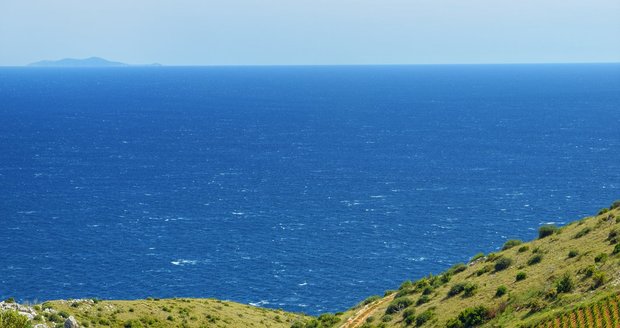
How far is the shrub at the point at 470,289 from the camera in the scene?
2034 inches

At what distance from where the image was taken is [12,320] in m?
49.0

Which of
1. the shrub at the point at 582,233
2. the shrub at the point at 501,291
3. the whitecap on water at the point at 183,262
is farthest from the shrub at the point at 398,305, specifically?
the whitecap on water at the point at 183,262

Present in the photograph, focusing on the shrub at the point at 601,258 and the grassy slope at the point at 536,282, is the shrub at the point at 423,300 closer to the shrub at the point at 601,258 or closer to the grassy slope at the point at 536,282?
the grassy slope at the point at 536,282

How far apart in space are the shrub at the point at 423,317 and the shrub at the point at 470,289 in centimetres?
322

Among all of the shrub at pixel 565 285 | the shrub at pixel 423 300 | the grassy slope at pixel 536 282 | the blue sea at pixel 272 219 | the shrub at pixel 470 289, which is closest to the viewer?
the grassy slope at pixel 536 282

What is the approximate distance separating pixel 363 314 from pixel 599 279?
22.6m

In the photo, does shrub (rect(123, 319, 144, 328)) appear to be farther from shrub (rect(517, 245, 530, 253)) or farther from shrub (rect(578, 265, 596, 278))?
shrub (rect(578, 265, 596, 278))

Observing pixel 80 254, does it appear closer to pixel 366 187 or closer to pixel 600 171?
pixel 366 187

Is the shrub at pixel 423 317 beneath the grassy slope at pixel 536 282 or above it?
beneath

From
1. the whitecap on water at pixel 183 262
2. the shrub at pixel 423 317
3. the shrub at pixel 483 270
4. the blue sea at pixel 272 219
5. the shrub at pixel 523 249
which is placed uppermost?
the shrub at pixel 523 249

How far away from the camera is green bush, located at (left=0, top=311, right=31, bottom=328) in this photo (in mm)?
48469

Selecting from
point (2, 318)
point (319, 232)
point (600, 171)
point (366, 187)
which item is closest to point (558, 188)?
point (600, 171)

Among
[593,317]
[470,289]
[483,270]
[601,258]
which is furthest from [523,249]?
[593,317]

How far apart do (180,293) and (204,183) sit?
68.8 m
